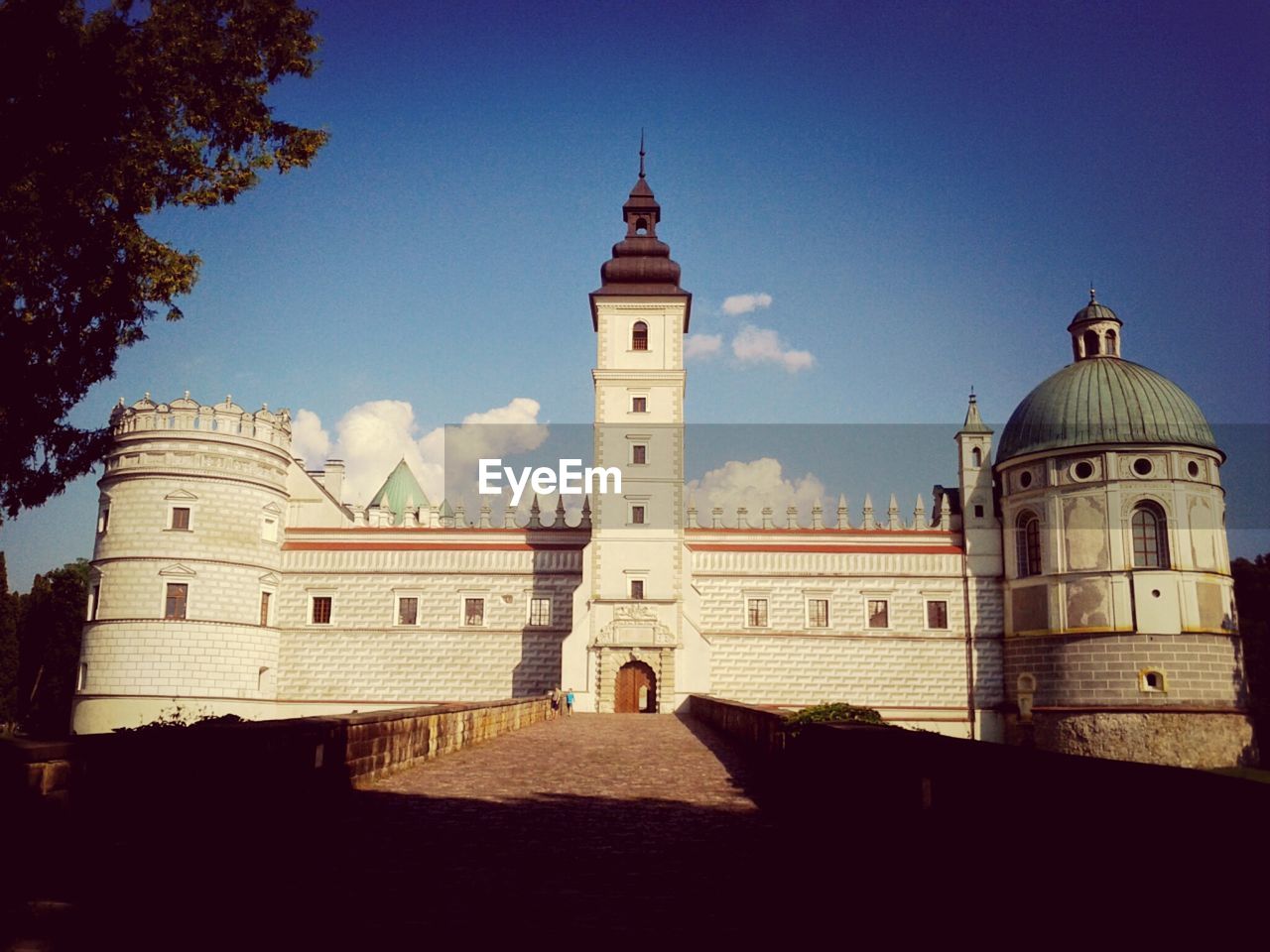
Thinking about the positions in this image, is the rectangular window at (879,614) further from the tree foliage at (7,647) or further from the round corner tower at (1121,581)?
the tree foliage at (7,647)

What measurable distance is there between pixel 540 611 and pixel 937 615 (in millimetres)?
15673

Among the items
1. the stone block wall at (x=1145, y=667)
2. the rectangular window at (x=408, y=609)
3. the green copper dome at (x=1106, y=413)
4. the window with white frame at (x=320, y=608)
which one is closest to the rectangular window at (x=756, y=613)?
the stone block wall at (x=1145, y=667)

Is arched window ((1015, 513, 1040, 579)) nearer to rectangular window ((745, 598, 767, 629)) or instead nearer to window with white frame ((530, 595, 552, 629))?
rectangular window ((745, 598, 767, 629))

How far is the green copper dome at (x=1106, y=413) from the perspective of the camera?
132ft

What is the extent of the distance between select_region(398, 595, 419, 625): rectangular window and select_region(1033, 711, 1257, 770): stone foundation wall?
79.0 ft

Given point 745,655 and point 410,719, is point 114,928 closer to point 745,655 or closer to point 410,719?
point 410,719

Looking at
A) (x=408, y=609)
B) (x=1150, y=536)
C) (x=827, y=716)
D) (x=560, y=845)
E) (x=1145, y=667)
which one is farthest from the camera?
(x=408, y=609)

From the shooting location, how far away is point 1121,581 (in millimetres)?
38219

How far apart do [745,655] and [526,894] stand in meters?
35.5

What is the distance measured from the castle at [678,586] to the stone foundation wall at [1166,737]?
10 centimetres

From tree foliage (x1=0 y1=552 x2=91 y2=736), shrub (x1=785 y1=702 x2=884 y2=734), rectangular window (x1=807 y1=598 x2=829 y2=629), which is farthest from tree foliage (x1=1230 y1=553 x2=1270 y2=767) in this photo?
tree foliage (x1=0 y1=552 x2=91 y2=736)

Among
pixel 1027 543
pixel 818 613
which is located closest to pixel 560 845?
pixel 818 613

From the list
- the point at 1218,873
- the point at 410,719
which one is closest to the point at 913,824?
the point at 1218,873

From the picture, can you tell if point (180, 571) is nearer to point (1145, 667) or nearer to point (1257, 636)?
point (1145, 667)
